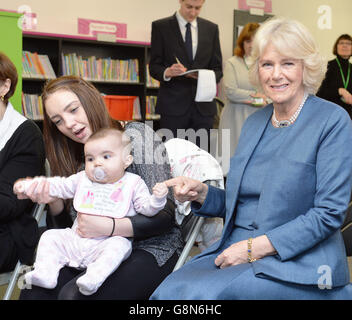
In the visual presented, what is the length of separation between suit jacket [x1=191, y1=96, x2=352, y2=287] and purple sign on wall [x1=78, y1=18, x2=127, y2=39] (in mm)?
5561

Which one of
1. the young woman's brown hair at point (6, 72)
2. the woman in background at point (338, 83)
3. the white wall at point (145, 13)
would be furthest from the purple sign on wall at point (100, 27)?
the young woman's brown hair at point (6, 72)

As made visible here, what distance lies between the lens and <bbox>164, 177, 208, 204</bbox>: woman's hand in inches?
66.0

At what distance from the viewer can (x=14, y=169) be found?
2012mm

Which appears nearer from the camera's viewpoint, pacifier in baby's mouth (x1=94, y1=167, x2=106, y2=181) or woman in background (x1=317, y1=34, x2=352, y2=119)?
pacifier in baby's mouth (x1=94, y1=167, x2=106, y2=181)

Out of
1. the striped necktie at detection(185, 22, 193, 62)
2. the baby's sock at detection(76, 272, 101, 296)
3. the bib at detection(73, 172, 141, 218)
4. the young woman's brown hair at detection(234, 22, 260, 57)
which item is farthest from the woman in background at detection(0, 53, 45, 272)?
the young woman's brown hair at detection(234, 22, 260, 57)

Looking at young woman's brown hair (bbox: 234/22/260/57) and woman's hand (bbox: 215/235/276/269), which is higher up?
young woman's brown hair (bbox: 234/22/260/57)

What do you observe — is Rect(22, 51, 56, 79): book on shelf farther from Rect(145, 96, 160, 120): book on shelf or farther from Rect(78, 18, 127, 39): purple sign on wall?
Rect(145, 96, 160, 120): book on shelf

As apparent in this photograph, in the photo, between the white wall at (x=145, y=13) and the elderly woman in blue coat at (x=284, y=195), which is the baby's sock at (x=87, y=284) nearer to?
the elderly woman in blue coat at (x=284, y=195)

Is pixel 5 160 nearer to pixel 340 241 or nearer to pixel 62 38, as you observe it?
pixel 340 241

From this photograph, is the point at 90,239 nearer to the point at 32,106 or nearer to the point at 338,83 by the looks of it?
the point at 32,106

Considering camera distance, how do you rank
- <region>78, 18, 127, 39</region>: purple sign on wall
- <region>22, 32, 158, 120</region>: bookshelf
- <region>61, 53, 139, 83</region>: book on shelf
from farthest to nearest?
<region>78, 18, 127, 39</region>: purple sign on wall → <region>61, 53, 139, 83</region>: book on shelf → <region>22, 32, 158, 120</region>: bookshelf

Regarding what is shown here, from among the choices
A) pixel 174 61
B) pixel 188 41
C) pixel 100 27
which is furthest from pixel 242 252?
pixel 100 27
